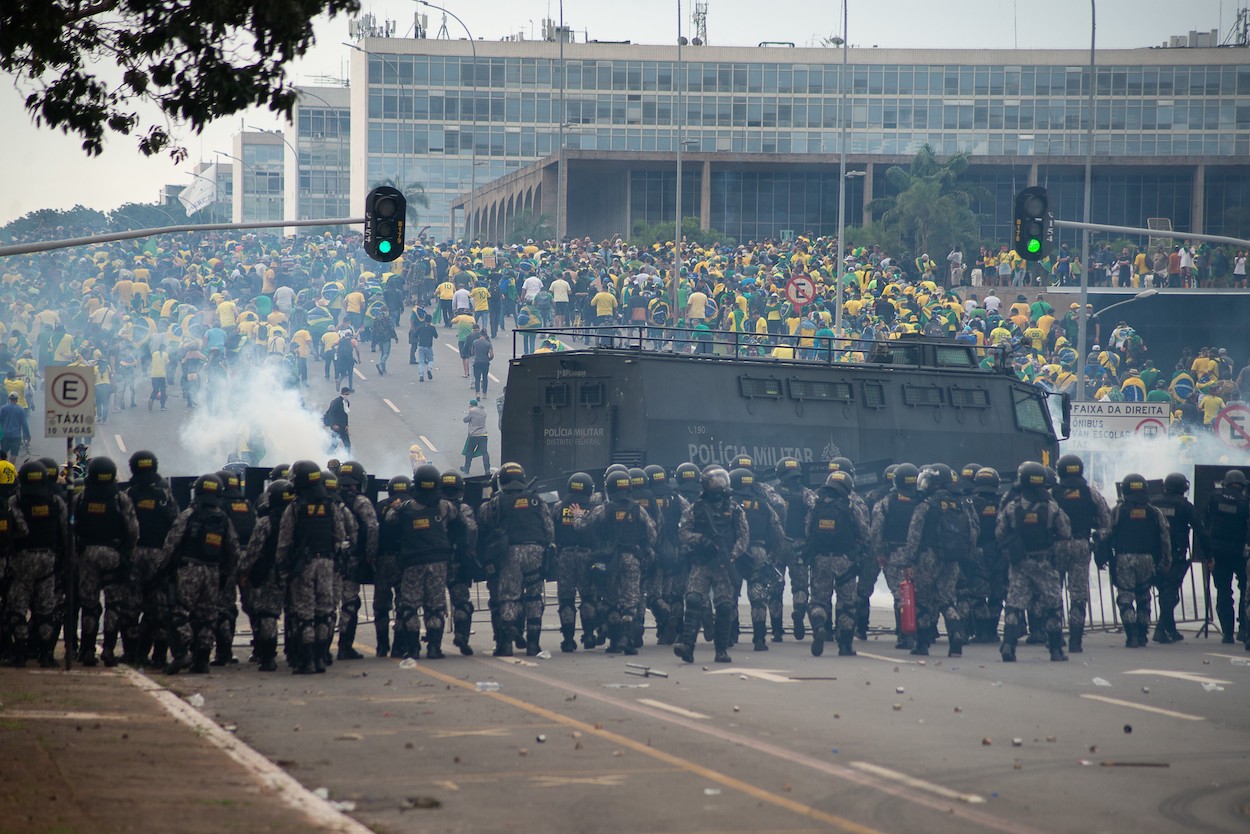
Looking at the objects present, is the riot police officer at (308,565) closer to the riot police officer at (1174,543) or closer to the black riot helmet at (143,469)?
the black riot helmet at (143,469)

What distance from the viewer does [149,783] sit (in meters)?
8.56

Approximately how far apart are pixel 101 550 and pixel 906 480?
7.92 meters

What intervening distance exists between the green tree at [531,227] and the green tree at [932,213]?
15.7m

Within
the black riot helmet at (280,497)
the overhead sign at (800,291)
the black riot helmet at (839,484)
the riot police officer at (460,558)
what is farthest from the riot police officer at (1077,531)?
the overhead sign at (800,291)

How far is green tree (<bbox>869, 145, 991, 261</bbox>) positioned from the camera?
2493 inches

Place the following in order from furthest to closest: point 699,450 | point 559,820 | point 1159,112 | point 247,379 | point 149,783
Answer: point 1159,112 → point 247,379 → point 699,450 → point 149,783 → point 559,820

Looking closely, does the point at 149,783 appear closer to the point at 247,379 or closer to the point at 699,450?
the point at 699,450

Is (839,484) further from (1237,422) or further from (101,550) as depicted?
(1237,422)

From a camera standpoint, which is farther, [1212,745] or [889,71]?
[889,71]

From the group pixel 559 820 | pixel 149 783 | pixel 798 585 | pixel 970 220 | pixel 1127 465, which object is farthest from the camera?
pixel 970 220

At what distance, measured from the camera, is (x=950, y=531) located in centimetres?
1602

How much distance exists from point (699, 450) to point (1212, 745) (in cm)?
1145

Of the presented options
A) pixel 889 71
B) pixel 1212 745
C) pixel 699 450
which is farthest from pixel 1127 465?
pixel 889 71

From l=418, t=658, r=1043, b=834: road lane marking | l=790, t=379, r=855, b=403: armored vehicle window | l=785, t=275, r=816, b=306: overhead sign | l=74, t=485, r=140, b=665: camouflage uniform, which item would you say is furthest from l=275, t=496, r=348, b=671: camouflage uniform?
l=785, t=275, r=816, b=306: overhead sign
